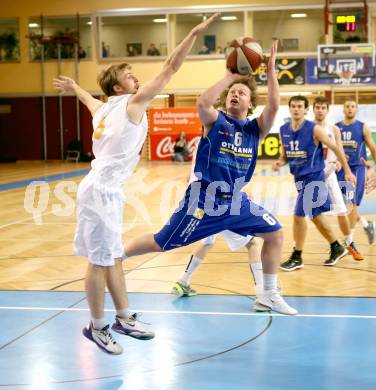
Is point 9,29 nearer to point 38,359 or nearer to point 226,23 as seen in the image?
point 226,23

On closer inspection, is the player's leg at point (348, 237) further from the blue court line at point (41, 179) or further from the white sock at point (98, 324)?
the blue court line at point (41, 179)

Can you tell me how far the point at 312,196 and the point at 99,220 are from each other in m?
3.51

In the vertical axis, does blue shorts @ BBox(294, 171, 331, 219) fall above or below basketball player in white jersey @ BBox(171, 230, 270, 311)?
above

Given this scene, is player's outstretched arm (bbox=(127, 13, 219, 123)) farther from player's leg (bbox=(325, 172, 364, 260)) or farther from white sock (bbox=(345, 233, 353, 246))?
white sock (bbox=(345, 233, 353, 246))

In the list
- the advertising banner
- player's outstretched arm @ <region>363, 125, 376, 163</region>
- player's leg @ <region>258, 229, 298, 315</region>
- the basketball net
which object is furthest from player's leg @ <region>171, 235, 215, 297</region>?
the advertising banner

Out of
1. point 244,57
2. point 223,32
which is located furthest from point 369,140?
point 223,32

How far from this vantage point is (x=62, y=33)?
93.0ft

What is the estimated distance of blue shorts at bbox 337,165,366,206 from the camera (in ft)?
26.0

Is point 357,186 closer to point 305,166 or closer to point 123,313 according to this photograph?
point 305,166

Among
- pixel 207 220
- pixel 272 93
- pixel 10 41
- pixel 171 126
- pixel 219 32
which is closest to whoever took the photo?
pixel 272 93

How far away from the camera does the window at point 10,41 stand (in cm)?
2959

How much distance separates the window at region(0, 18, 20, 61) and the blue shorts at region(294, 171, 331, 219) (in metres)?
25.1

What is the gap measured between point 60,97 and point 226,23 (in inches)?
319

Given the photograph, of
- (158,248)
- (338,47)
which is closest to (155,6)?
(338,47)
